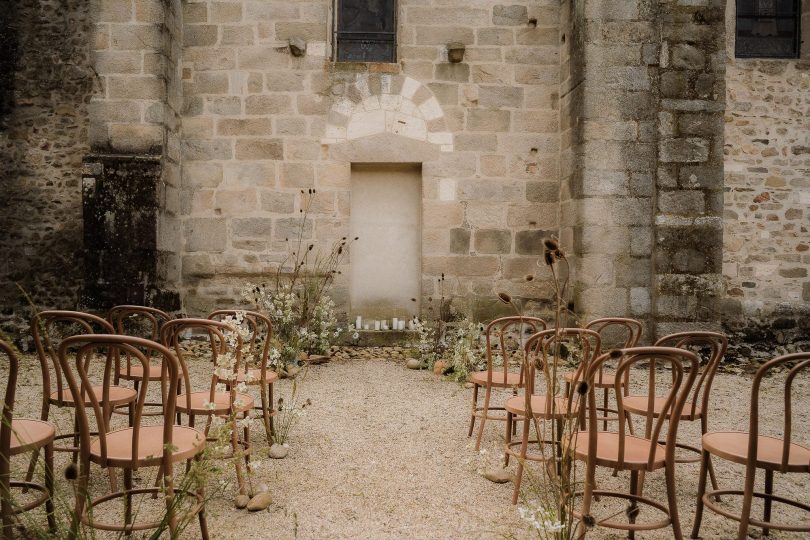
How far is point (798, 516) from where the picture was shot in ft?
8.91

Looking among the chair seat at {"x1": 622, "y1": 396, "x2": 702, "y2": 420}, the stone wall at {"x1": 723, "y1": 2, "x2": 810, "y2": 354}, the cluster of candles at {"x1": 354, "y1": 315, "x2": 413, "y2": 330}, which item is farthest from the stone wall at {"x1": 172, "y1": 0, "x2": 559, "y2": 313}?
the chair seat at {"x1": 622, "y1": 396, "x2": 702, "y2": 420}

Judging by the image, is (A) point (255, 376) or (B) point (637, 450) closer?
(B) point (637, 450)

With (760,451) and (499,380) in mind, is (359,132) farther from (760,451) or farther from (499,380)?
(760,451)

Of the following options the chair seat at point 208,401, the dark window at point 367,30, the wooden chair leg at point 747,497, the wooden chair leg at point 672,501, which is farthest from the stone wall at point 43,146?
the wooden chair leg at point 747,497

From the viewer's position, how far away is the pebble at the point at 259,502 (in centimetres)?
265

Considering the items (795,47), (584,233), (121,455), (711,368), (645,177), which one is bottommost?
(121,455)

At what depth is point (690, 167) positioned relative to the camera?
602cm

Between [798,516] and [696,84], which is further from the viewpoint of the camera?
[696,84]

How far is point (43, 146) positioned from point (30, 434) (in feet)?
19.4

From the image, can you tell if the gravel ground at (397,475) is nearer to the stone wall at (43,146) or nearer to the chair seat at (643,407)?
the chair seat at (643,407)

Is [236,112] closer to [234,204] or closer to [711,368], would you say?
[234,204]

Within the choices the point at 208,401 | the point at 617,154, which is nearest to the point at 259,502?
the point at 208,401

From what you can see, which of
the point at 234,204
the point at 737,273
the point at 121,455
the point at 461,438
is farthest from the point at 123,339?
the point at 737,273

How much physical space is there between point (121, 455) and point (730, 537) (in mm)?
2555
